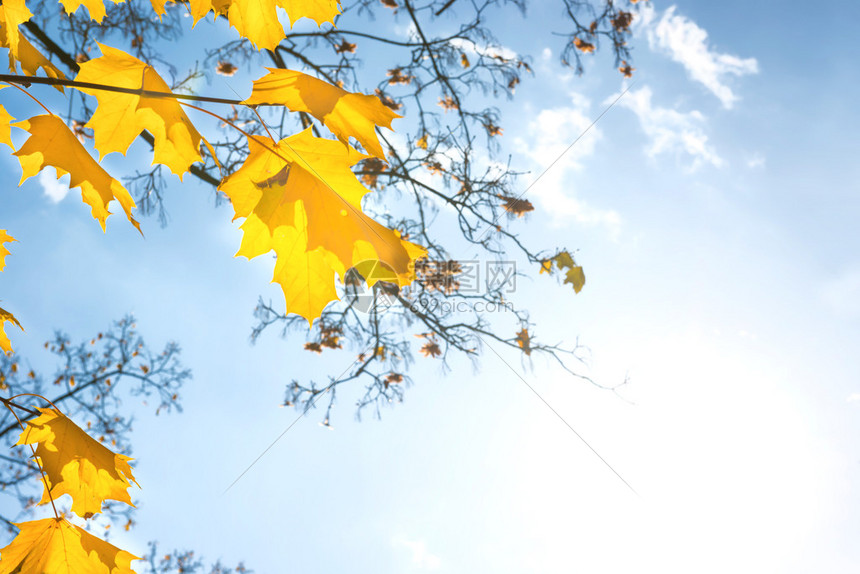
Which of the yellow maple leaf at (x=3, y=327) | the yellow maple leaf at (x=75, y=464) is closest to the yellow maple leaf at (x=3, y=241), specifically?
the yellow maple leaf at (x=3, y=327)

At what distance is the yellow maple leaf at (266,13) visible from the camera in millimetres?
1033

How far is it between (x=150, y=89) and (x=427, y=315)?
2636 millimetres

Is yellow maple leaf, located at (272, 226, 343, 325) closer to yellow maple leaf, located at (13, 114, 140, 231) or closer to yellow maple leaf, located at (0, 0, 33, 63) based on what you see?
yellow maple leaf, located at (13, 114, 140, 231)

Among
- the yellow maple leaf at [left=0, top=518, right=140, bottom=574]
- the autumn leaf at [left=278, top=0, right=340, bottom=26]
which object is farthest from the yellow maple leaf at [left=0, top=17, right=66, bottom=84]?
the yellow maple leaf at [left=0, top=518, right=140, bottom=574]

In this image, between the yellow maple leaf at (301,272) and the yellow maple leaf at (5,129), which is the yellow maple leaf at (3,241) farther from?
the yellow maple leaf at (301,272)

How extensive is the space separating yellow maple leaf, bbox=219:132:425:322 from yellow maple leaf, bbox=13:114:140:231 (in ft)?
1.36

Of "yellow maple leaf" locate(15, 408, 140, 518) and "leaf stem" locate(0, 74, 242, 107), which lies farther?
"yellow maple leaf" locate(15, 408, 140, 518)

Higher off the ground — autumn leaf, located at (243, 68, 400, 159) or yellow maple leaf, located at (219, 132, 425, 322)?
autumn leaf, located at (243, 68, 400, 159)

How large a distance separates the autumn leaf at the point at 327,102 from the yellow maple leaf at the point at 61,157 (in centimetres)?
55

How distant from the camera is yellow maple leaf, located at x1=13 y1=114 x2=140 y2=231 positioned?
1.05 meters

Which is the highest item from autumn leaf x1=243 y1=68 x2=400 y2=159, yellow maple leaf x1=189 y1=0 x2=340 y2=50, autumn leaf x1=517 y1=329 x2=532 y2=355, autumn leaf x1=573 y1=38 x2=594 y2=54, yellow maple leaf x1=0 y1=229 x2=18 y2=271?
autumn leaf x1=573 y1=38 x2=594 y2=54

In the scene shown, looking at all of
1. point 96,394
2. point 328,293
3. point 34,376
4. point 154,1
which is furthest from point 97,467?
point 34,376

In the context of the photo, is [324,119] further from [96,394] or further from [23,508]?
[23,508]

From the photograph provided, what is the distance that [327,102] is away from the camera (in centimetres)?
89
